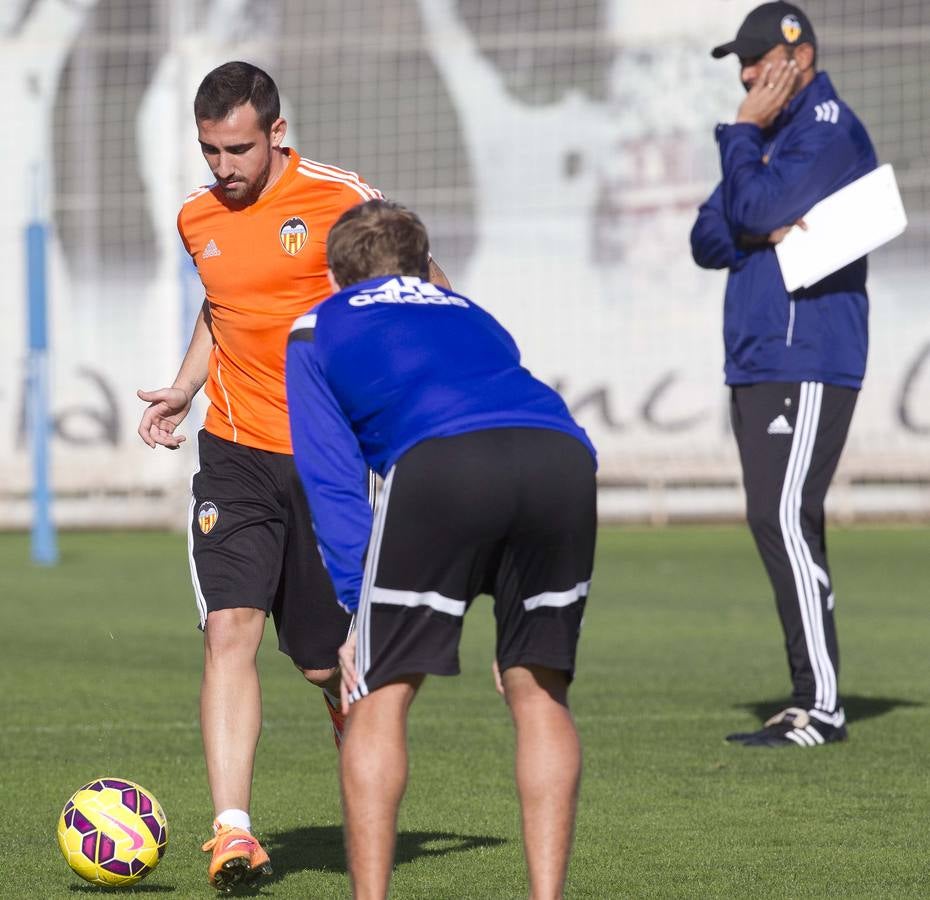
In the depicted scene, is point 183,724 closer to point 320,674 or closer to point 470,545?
point 320,674

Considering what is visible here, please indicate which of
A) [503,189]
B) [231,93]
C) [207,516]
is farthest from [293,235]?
[503,189]

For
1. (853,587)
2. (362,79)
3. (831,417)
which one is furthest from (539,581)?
(362,79)

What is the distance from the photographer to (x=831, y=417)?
744 cm

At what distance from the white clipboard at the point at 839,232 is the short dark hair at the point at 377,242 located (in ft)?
11.2

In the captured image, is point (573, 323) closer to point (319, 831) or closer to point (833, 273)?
point (833, 273)

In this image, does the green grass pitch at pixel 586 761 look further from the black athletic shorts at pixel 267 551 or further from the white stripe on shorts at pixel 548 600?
the white stripe on shorts at pixel 548 600

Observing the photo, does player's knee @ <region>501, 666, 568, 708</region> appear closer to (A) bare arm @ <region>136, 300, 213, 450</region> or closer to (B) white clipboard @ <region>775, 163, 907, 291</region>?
(A) bare arm @ <region>136, 300, 213, 450</region>

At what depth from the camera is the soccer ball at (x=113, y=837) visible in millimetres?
4918

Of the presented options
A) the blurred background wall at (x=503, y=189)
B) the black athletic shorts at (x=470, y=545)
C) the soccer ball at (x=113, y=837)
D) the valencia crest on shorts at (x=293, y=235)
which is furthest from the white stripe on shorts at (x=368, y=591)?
the blurred background wall at (x=503, y=189)

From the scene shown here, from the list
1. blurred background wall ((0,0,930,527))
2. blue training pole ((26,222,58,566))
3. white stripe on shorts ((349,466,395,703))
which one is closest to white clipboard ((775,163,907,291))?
white stripe on shorts ((349,466,395,703))

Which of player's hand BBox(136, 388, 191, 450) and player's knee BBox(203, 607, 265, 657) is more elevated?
player's hand BBox(136, 388, 191, 450)

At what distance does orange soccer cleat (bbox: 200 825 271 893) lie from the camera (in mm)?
4793

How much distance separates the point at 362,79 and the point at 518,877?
1927 centimetres

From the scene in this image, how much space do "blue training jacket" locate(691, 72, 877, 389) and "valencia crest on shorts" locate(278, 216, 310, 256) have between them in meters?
→ 2.55
